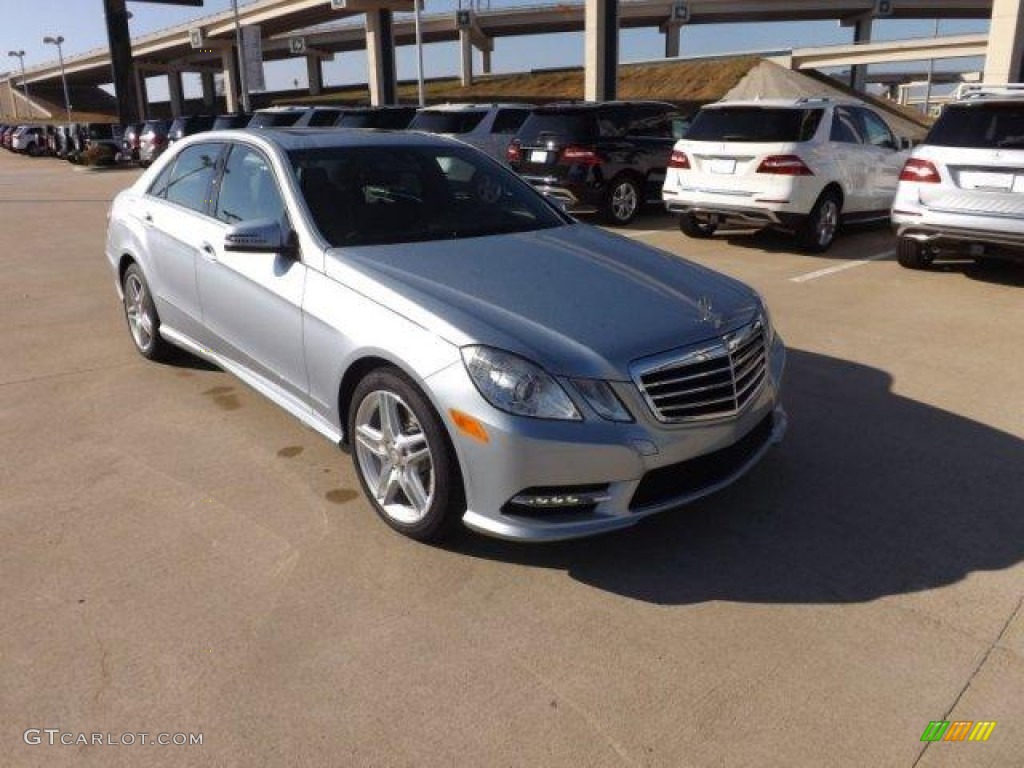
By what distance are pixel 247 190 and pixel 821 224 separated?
7315 mm

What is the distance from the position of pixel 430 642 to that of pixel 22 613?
148 centimetres

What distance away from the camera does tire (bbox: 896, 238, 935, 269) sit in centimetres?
872

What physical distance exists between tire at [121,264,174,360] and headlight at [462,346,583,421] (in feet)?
10.8

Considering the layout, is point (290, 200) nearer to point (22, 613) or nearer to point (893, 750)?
point (22, 613)

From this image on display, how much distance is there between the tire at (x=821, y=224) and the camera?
380 inches

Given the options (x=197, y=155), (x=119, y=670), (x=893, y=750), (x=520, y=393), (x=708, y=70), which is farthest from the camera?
(x=708, y=70)

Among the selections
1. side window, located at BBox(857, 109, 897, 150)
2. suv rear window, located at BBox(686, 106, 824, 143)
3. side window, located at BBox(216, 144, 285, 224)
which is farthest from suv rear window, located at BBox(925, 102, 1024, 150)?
side window, located at BBox(216, 144, 285, 224)

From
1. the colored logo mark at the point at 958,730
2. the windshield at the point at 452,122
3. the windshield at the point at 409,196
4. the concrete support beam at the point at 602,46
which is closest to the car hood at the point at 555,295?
the windshield at the point at 409,196

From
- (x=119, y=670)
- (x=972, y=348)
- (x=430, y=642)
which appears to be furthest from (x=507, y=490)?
(x=972, y=348)

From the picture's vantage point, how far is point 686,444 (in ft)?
10.5

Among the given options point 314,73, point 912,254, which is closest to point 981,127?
point 912,254

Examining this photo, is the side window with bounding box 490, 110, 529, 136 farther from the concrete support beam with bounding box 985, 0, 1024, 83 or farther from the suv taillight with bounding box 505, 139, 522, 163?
the concrete support beam with bounding box 985, 0, 1024, 83

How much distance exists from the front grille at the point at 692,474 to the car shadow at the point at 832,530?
0.28 metres

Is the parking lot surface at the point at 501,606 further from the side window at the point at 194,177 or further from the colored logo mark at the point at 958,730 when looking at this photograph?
the side window at the point at 194,177
